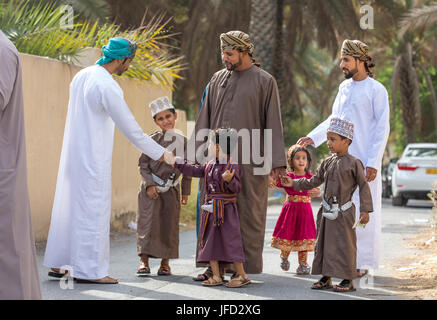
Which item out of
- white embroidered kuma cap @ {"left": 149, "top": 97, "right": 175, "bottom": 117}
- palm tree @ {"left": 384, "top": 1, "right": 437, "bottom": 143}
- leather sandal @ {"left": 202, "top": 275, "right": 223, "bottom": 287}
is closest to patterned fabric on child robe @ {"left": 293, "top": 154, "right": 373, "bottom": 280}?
leather sandal @ {"left": 202, "top": 275, "right": 223, "bottom": 287}

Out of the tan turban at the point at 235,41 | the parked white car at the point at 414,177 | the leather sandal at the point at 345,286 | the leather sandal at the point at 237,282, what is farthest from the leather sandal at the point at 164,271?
the parked white car at the point at 414,177

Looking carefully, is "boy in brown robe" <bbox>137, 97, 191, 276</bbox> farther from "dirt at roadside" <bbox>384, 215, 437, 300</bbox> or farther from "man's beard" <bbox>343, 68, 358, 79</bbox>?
"dirt at roadside" <bbox>384, 215, 437, 300</bbox>

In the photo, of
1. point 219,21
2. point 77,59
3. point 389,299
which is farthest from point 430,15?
point 389,299

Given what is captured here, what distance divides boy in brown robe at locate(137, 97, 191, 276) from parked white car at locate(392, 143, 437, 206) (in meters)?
12.5

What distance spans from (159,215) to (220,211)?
1066 mm

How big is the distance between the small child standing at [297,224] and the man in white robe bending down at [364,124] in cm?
43

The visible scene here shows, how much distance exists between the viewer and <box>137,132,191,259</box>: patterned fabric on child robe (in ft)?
24.1

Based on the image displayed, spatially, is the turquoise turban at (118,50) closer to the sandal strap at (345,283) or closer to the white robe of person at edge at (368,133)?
the white robe of person at edge at (368,133)

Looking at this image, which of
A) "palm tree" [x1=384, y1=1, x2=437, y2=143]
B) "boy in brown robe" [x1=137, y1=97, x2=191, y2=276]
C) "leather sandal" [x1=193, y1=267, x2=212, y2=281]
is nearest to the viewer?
"leather sandal" [x1=193, y1=267, x2=212, y2=281]

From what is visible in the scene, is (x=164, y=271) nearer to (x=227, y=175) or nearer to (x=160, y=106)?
(x=227, y=175)

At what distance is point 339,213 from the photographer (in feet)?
21.8

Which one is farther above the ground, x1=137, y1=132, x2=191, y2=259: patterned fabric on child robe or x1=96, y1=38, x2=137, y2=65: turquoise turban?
x1=96, y1=38, x2=137, y2=65: turquoise turban

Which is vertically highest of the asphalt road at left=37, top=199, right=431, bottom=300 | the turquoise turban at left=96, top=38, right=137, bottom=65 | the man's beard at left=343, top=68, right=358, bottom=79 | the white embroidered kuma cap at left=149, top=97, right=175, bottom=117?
the turquoise turban at left=96, top=38, right=137, bottom=65

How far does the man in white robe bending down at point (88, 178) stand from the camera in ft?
21.4
